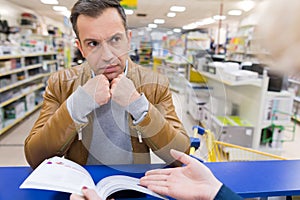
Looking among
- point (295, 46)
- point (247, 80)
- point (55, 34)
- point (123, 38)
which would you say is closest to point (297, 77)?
point (295, 46)

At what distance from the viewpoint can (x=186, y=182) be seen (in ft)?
2.25

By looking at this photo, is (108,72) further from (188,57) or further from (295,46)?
(295,46)

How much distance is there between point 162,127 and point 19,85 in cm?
444

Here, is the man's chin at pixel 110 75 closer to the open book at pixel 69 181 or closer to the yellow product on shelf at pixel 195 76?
the open book at pixel 69 181

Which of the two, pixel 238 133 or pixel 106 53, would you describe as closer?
pixel 106 53

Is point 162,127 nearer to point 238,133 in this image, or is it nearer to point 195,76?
point 195,76

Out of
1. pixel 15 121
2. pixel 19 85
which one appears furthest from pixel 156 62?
pixel 19 85

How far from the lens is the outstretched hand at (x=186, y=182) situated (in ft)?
2.09

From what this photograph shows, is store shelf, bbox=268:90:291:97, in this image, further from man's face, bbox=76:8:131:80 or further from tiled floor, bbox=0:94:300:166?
man's face, bbox=76:8:131:80

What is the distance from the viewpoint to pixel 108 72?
2.84ft

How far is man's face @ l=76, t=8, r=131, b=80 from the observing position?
83cm

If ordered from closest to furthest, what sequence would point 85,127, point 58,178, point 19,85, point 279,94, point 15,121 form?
1. point 58,178
2. point 85,127
3. point 279,94
4. point 15,121
5. point 19,85

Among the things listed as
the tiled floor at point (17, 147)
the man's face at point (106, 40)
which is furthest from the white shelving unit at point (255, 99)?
the man's face at point (106, 40)

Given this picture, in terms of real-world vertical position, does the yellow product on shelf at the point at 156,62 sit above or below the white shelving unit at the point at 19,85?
above
